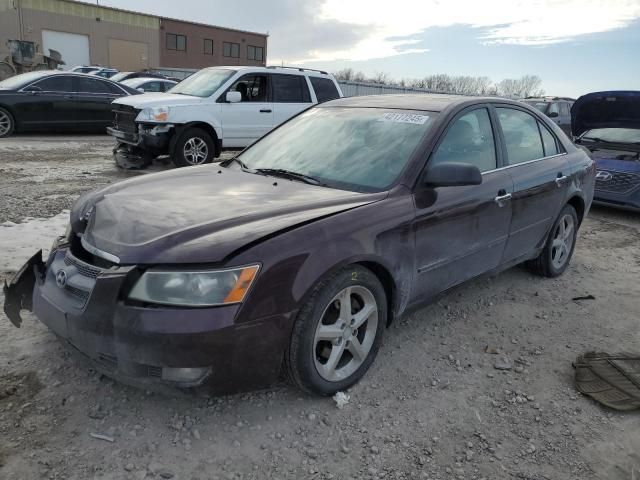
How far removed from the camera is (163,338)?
2283 millimetres

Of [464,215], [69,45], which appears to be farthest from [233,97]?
[69,45]

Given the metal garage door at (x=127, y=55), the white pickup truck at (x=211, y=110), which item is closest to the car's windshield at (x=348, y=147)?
the white pickup truck at (x=211, y=110)

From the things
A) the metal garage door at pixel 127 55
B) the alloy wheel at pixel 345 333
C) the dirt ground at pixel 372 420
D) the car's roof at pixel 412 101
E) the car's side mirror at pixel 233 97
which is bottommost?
the dirt ground at pixel 372 420

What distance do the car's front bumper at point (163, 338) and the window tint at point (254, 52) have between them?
59381mm

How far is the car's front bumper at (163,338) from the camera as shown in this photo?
2295 millimetres

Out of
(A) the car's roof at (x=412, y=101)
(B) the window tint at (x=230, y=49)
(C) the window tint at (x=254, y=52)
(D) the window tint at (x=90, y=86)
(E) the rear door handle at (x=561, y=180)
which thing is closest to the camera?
(A) the car's roof at (x=412, y=101)

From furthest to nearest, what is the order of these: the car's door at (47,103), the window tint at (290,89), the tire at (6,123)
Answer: the car's door at (47,103) < the tire at (6,123) < the window tint at (290,89)

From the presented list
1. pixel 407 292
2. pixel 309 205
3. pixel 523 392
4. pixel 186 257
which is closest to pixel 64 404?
pixel 186 257

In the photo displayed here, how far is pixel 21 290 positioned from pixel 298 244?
1653 mm

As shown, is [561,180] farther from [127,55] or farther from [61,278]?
[127,55]

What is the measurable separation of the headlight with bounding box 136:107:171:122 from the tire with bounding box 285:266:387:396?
6468mm

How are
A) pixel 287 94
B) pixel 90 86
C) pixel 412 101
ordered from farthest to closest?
pixel 90 86, pixel 287 94, pixel 412 101

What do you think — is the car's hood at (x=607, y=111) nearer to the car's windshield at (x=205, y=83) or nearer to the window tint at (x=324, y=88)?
Answer: the window tint at (x=324, y=88)

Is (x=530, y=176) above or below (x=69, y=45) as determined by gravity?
below
